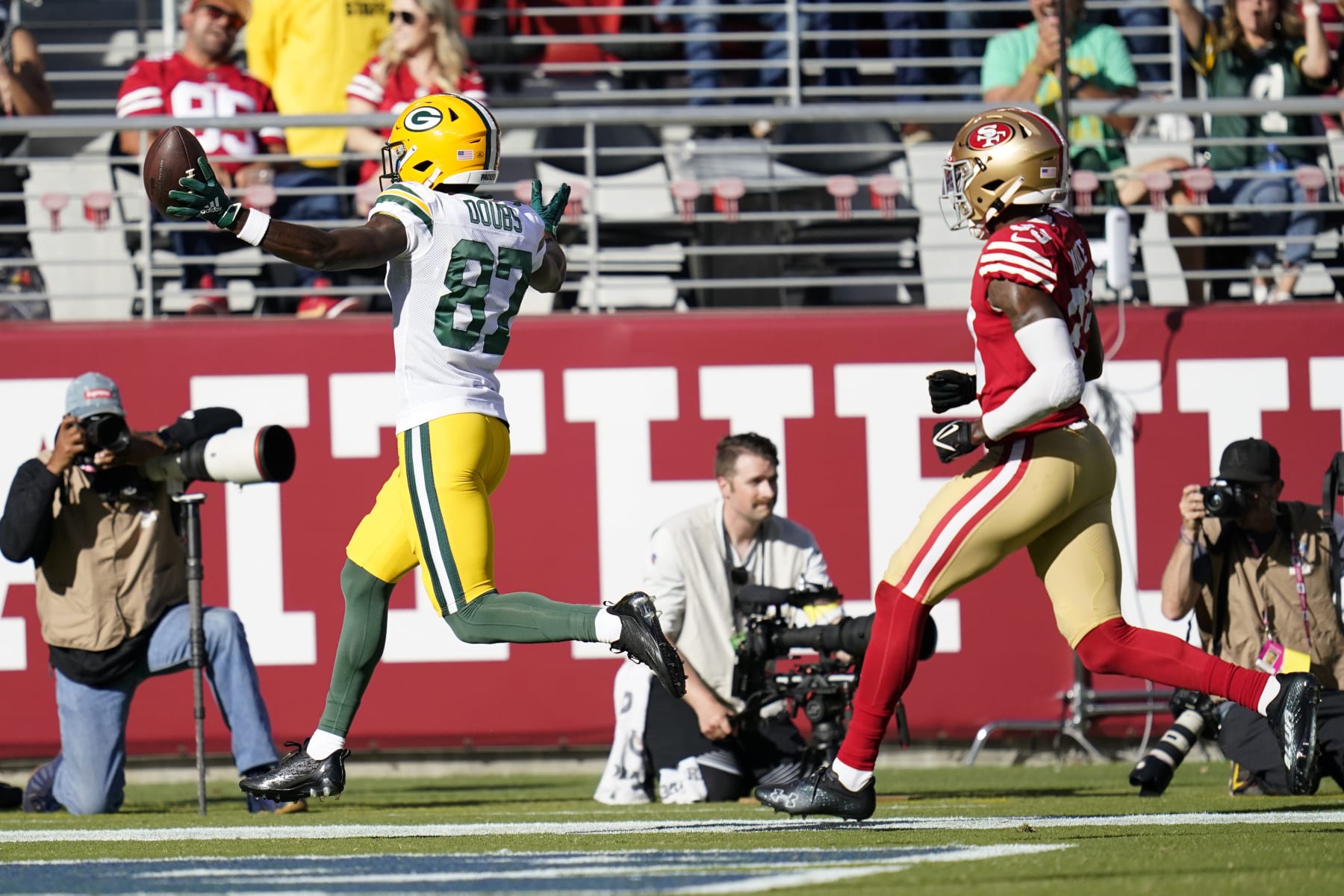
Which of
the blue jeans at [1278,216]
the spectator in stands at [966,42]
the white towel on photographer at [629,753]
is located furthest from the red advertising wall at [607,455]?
the spectator in stands at [966,42]

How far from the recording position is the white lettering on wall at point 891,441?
8703 millimetres

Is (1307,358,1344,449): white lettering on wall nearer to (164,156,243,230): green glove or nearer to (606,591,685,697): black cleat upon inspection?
(606,591,685,697): black cleat

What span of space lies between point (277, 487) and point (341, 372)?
24.7 inches

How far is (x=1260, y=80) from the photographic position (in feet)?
33.0

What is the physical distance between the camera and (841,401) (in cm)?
876

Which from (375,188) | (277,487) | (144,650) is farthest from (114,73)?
(144,650)

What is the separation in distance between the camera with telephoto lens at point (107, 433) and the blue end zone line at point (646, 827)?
5.47 ft

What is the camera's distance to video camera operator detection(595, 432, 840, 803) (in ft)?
23.3

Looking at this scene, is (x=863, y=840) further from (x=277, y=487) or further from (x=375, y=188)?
(x=375, y=188)

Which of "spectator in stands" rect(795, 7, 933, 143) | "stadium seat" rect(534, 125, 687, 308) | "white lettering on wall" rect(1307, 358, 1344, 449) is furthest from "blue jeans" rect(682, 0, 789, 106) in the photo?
"white lettering on wall" rect(1307, 358, 1344, 449)

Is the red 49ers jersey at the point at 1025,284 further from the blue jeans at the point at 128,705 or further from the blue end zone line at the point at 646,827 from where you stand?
the blue jeans at the point at 128,705

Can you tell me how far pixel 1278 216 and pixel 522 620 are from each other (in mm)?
5957

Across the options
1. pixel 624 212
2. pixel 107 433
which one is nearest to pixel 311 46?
pixel 624 212

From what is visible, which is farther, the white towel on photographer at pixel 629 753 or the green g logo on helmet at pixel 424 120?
the white towel on photographer at pixel 629 753
